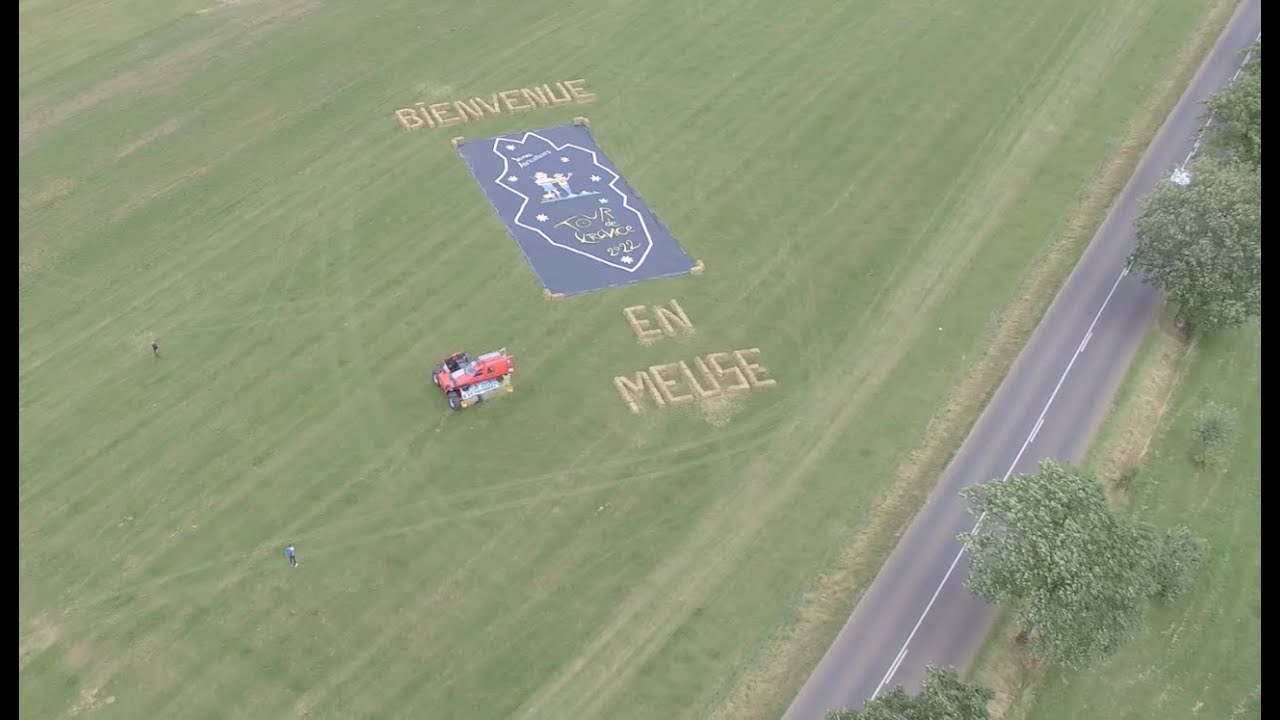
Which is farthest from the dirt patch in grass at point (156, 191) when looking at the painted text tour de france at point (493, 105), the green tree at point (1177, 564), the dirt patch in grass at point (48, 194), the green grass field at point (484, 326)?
the green tree at point (1177, 564)

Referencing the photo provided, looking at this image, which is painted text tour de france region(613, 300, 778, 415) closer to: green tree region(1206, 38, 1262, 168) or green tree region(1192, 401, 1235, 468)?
green tree region(1192, 401, 1235, 468)

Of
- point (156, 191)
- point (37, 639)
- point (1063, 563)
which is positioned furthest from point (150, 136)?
point (1063, 563)

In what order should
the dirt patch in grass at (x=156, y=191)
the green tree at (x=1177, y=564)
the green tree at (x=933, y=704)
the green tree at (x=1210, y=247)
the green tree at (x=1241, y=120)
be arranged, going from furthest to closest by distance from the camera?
the dirt patch in grass at (x=156, y=191)
the green tree at (x=1241, y=120)
the green tree at (x=1210, y=247)
the green tree at (x=1177, y=564)
the green tree at (x=933, y=704)

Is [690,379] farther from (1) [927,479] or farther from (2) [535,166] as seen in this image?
(2) [535,166]

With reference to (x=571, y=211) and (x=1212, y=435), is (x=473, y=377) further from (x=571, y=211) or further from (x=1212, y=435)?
(x=1212, y=435)

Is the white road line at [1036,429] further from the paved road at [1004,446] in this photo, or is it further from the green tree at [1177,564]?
the green tree at [1177,564]
